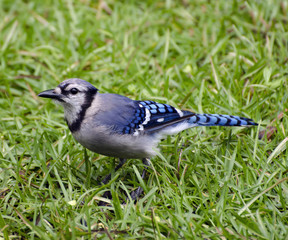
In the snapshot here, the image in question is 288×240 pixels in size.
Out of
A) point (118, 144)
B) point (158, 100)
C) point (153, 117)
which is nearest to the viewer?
point (118, 144)

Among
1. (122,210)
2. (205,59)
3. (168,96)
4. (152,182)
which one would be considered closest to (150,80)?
(168,96)

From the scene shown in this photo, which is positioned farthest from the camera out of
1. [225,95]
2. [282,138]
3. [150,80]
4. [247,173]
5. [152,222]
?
[150,80]

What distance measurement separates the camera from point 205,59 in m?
4.93

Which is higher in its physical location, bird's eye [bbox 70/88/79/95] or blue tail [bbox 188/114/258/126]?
bird's eye [bbox 70/88/79/95]

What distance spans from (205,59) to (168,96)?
3.21 ft

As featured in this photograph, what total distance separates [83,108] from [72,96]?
0.42ft

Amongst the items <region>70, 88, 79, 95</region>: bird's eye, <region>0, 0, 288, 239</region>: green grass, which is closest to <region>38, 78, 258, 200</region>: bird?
<region>70, 88, 79, 95</region>: bird's eye

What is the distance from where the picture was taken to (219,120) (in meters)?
3.48

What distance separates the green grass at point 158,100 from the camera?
9.39ft

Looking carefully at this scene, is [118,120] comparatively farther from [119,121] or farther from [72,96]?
[72,96]

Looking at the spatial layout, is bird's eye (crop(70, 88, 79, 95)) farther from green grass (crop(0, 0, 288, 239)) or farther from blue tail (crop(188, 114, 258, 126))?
blue tail (crop(188, 114, 258, 126))

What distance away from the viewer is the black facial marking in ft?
10.4

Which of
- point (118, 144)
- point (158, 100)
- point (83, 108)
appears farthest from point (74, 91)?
point (158, 100)

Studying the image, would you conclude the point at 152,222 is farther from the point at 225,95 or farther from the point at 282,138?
the point at 225,95
